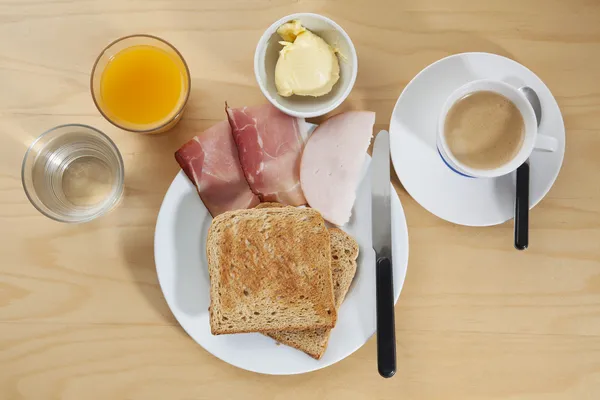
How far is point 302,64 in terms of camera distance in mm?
1133

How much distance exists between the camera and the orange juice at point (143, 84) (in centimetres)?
119

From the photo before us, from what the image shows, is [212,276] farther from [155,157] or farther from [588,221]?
[588,221]

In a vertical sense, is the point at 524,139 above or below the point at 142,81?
below

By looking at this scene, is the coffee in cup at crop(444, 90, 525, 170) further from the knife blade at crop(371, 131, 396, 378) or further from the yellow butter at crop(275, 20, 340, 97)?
the yellow butter at crop(275, 20, 340, 97)

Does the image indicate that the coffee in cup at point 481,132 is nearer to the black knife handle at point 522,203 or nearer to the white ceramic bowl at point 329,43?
the black knife handle at point 522,203

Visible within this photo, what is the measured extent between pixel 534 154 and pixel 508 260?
0.27m

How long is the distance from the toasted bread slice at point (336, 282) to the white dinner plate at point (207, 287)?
0.05ft

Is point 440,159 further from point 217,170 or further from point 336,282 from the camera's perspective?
point 217,170

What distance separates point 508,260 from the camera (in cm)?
128

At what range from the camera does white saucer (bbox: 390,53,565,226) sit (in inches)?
46.2

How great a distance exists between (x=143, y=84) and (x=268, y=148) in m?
0.31

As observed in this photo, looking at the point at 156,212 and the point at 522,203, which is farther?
the point at 156,212

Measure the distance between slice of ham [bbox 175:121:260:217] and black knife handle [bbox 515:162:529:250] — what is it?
58cm

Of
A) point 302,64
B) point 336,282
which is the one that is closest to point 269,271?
point 336,282
